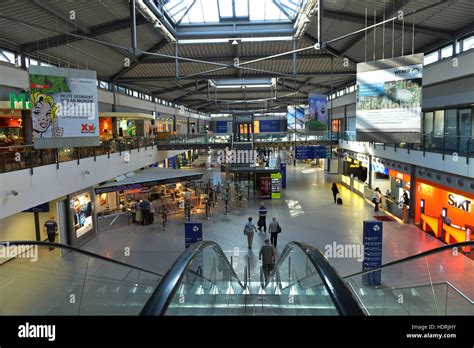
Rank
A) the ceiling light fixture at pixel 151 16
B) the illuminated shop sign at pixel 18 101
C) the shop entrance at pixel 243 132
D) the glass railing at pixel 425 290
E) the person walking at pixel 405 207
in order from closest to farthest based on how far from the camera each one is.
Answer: the glass railing at pixel 425 290, the illuminated shop sign at pixel 18 101, the ceiling light fixture at pixel 151 16, the person walking at pixel 405 207, the shop entrance at pixel 243 132

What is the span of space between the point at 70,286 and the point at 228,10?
15.9 meters

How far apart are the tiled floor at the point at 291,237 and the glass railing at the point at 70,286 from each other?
111 inches

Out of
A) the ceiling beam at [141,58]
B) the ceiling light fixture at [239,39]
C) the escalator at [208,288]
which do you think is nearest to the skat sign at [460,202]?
the escalator at [208,288]

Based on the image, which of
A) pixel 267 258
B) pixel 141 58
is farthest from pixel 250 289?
pixel 141 58

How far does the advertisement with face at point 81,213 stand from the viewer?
1351 centimetres

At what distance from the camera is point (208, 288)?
6102mm

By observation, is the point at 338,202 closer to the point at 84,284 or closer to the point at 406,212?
the point at 406,212

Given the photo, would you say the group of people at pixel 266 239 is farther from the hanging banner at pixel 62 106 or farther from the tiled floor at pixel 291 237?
the hanging banner at pixel 62 106

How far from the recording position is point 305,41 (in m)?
19.5

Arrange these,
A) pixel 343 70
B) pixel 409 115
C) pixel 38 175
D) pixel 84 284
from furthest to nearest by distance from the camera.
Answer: pixel 343 70 → pixel 38 175 → pixel 409 115 → pixel 84 284

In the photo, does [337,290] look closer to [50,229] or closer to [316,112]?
[50,229]
